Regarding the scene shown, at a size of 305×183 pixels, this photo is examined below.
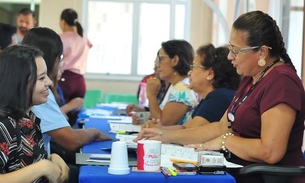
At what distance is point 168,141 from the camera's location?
2.62 metres

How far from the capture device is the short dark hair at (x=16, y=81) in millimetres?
1885

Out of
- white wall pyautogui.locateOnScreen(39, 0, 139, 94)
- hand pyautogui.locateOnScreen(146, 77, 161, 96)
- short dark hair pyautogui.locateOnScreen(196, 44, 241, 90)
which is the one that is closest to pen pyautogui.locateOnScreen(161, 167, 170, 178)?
short dark hair pyautogui.locateOnScreen(196, 44, 241, 90)

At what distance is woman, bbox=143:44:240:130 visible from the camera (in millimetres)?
2867

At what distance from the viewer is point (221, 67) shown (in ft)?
9.68

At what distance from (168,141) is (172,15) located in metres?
5.47

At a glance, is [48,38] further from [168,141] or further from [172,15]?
[172,15]

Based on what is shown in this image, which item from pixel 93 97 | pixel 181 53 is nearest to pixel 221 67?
pixel 181 53

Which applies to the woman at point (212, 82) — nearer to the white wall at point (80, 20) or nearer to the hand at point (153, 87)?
the hand at point (153, 87)

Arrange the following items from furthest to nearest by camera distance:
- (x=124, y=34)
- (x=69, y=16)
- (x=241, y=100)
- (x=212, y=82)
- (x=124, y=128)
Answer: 1. (x=124, y=34)
2. (x=69, y=16)
3. (x=124, y=128)
4. (x=212, y=82)
5. (x=241, y=100)

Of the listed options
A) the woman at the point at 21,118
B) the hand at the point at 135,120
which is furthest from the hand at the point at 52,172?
the hand at the point at 135,120

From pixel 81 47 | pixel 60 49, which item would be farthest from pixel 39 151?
pixel 81 47

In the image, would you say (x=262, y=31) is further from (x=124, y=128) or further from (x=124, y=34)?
(x=124, y=34)

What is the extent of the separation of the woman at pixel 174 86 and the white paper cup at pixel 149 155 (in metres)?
1.60

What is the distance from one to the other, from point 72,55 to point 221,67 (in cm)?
327
